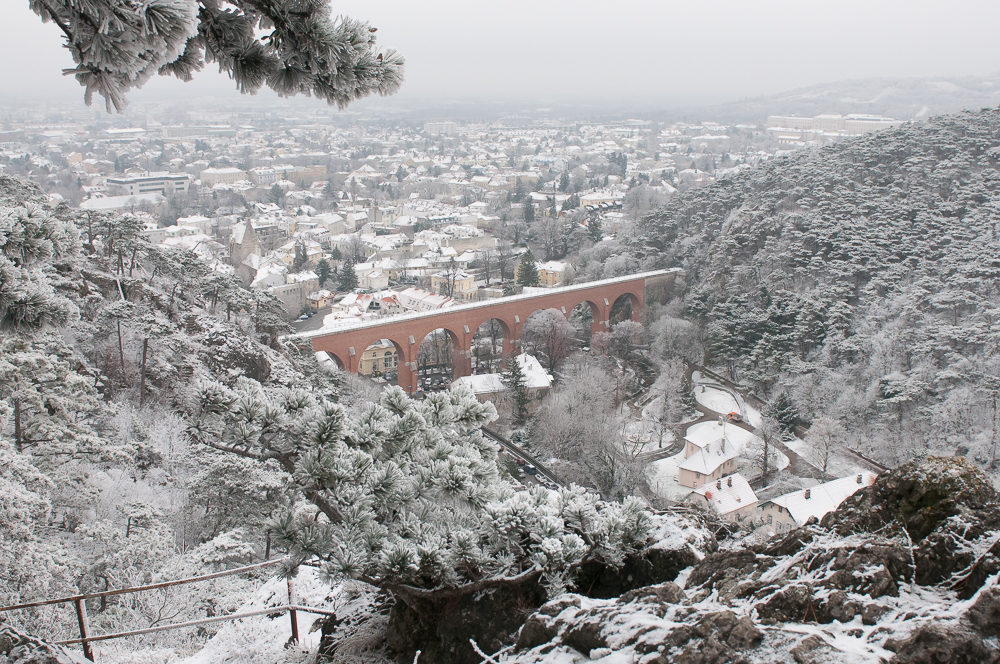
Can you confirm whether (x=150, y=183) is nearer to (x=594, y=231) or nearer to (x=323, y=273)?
(x=323, y=273)

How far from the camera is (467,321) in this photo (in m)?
21.8

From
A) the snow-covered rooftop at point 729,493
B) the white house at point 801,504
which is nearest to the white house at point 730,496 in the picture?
the snow-covered rooftop at point 729,493

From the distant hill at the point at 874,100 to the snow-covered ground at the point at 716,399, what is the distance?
209 ft

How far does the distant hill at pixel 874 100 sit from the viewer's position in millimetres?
78938

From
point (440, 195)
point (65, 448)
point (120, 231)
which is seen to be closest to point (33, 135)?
point (440, 195)

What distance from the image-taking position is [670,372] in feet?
63.9

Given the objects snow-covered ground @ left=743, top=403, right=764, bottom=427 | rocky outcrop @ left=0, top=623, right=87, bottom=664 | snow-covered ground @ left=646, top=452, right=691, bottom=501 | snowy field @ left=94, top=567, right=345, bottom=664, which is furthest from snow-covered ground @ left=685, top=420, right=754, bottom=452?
rocky outcrop @ left=0, top=623, right=87, bottom=664

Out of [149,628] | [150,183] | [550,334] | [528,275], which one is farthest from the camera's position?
[150,183]

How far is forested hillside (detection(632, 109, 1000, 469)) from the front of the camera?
1634 cm

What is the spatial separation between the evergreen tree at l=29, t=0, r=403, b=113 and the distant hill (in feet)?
265

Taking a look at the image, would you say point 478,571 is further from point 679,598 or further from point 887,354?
point 887,354

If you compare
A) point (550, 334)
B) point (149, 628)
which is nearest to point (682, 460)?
point (550, 334)

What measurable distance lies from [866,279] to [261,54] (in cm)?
2286

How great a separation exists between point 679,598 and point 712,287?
23.5 metres
